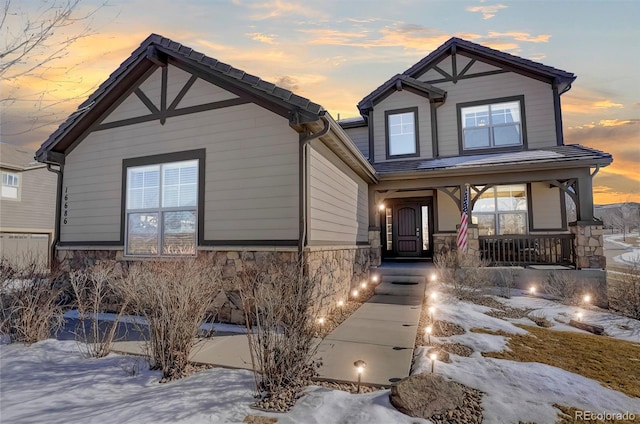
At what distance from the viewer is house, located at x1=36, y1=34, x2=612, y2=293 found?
6031mm

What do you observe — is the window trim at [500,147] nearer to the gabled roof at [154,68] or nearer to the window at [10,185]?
the gabled roof at [154,68]

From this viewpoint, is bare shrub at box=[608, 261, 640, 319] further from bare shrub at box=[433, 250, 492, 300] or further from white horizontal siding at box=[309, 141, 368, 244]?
white horizontal siding at box=[309, 141, 368, 244]

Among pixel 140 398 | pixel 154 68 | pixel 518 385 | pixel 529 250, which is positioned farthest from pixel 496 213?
pixel 140 398

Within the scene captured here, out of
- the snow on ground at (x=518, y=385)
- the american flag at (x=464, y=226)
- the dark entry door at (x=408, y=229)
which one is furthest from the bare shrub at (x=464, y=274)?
the dark entry door at (x=408, y=229)

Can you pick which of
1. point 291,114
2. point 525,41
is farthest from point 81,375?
point 525,41

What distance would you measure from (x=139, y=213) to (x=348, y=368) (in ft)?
18.5

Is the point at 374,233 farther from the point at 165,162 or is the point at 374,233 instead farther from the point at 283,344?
the point at 283,344

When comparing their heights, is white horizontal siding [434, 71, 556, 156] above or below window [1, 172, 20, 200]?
above

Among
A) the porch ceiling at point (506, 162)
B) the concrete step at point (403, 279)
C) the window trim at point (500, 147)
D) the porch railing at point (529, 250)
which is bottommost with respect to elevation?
the concrete step at point (403, 279)

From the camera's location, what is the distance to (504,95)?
11062mm

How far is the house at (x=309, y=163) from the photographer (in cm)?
603

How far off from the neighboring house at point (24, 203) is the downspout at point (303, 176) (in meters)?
14.9

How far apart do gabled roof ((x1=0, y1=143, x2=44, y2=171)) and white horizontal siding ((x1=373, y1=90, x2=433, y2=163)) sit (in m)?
15.0

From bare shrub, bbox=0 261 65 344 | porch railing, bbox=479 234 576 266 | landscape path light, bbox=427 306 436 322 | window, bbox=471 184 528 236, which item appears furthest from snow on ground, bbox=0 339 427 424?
window, bbox=471 184 528 236
